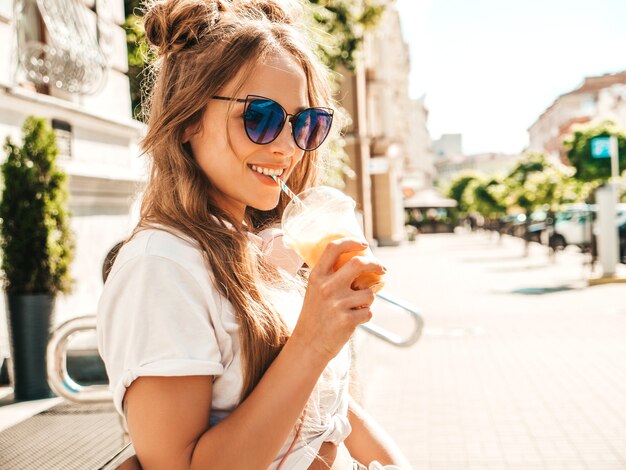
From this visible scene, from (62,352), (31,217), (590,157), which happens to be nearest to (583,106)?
(590,157)

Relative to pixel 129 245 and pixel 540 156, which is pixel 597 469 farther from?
pixel 540 156

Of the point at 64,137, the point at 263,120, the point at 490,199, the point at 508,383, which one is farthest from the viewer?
the point at 490,199

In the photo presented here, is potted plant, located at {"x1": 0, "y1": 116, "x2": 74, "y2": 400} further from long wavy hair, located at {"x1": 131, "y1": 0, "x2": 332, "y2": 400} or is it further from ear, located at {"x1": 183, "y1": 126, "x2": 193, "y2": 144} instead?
Result: ear, located at {"x1": 183, "y1": 126, "x2": 193, "y2": 144}

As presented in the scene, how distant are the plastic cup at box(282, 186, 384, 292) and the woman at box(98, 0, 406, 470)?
0.23 ft

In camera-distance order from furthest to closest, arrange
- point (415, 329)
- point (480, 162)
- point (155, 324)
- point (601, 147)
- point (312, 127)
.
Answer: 1. point (480, 162)
2. point (601, 147)
3. point (415, 329)
4. point (312, 127)
5. point (155, 324)

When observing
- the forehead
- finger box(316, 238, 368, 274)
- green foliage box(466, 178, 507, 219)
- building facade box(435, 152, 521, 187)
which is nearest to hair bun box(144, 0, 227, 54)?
the forehead

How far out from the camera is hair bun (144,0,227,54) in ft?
4.36

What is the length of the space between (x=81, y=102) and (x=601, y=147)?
12.4 meters

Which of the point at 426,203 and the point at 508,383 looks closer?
the point at 508,383

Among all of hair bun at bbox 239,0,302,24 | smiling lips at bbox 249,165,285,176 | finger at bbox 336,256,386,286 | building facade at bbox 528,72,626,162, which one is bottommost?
finger at bbox 336,256,386,286

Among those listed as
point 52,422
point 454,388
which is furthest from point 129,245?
point 454,388

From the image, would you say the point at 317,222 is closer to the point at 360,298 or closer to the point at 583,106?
the point at 360,298

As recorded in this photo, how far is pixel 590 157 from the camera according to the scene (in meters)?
15.9

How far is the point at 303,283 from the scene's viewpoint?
1.59m
